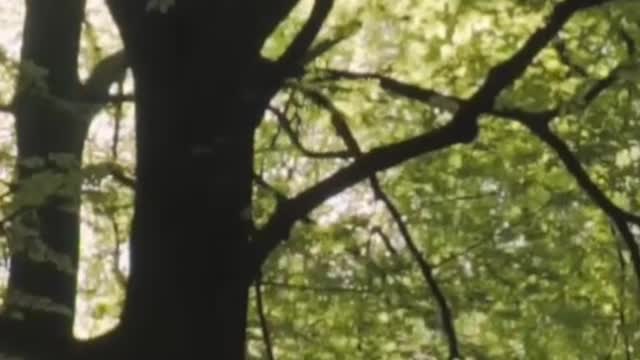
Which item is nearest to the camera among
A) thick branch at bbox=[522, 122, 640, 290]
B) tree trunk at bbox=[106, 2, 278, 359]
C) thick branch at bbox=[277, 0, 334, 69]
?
tree trunk at bbox=[106, 2, 278, 359]

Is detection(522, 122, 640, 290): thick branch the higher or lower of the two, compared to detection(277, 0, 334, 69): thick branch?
lower

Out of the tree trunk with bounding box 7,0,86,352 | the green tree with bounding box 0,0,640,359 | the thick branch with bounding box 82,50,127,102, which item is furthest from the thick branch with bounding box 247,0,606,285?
the thick branch with bounding box 82,50,127,102

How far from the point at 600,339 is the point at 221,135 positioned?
334 centimetres

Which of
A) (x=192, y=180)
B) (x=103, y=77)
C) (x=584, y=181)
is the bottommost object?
(x=192, y=180)

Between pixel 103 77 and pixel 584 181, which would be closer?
pixel 584 181

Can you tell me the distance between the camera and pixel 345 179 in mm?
3699

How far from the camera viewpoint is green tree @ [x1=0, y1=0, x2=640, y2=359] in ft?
12.0

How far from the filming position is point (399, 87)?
432cm

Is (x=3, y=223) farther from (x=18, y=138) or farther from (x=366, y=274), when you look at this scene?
(x=366, y=274)

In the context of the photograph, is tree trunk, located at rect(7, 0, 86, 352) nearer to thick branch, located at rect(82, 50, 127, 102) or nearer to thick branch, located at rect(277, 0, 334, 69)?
thick branch, located at rect(82, 50, 127, 102)

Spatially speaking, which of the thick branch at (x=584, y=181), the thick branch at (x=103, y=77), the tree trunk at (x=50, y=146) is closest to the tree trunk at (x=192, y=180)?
the tree trunk at (x=50, y=146)

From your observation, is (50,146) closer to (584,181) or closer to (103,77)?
(103,77)

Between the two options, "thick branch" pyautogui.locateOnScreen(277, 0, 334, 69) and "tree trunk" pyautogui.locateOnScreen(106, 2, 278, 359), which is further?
"thick branch" pyautogui.locateOnScreen(277, 0, 334, 69)

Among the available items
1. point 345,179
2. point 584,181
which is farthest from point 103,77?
point 584,181
